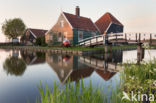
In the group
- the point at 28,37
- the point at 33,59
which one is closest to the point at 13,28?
the point at 28,37

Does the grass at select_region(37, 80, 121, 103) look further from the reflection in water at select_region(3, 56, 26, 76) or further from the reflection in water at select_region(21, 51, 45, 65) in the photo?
the reflection in water at select_region(21, 51, 45, 65)

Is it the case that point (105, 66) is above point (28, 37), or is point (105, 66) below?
below

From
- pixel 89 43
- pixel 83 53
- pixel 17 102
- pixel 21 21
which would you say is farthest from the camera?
pixel 21 21

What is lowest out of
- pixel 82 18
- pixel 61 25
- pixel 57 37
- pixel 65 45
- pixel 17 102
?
pixel 17 102

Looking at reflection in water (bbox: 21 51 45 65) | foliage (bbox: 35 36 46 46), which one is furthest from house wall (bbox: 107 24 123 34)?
reflection in water (bbox: 21 51 45 65)

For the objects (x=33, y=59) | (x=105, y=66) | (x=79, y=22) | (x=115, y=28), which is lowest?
(x=105, y=66)

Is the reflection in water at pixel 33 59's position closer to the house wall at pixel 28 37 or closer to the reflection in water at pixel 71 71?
the reflection in water at pixel 71 71

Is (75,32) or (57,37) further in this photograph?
(57,37)

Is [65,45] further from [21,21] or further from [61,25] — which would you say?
[21,21]

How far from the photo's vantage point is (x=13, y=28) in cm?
5438

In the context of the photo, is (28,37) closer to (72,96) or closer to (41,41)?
(41,41)

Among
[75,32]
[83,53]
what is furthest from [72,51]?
[75,32]

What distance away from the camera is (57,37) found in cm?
2809

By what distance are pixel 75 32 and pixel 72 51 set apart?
796cm
